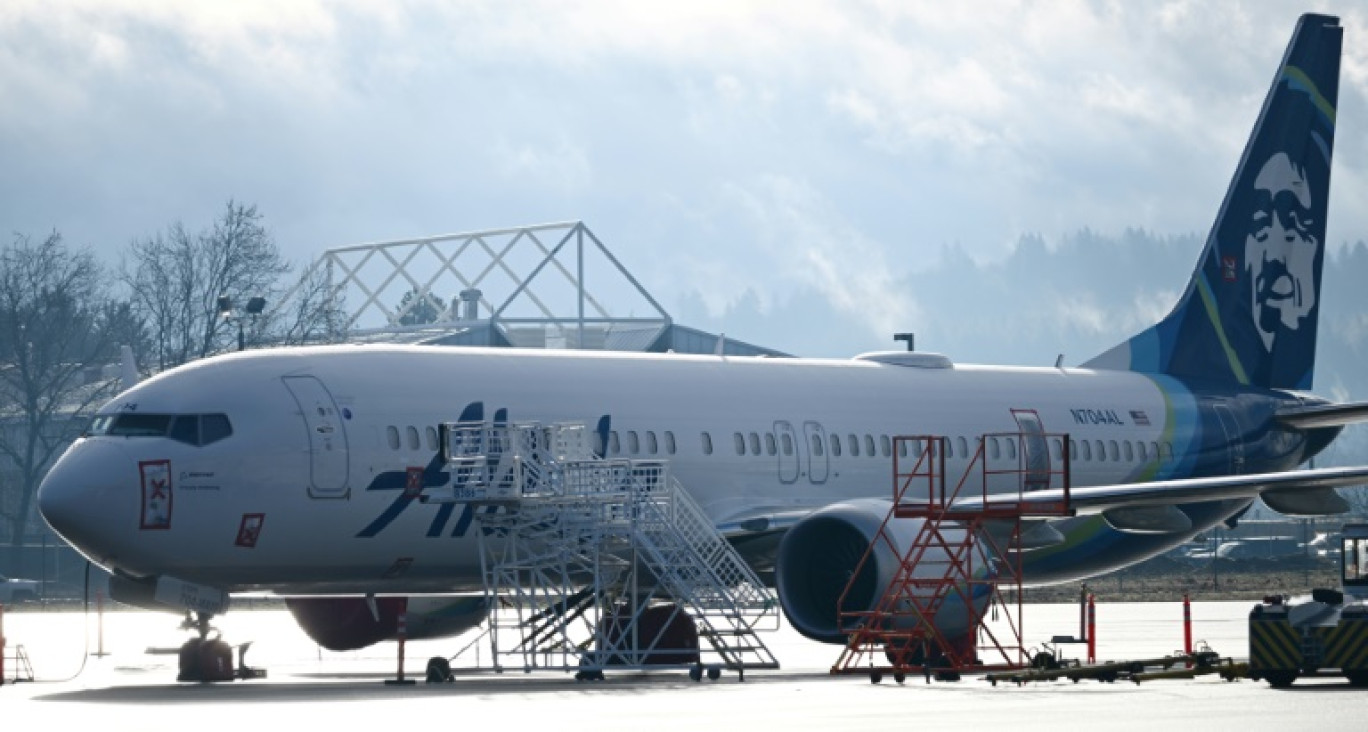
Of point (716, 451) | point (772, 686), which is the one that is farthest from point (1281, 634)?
point (716, 451)

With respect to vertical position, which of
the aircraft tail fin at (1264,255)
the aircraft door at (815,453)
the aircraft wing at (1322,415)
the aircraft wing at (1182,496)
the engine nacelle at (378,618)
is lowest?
the engine nacelle at (378,618)

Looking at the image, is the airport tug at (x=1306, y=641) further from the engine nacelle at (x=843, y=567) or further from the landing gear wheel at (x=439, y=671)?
the landing gear wheel at (x=439, y=671)

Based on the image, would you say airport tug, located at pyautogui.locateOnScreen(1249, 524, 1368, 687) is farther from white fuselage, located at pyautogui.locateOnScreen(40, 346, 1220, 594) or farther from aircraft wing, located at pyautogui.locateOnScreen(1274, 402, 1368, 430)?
aircraft wing, located at pyautogui.locateOnScreen(1274, 402, 1368, 430)

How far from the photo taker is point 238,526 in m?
30.4

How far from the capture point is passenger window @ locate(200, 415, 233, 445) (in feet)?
100

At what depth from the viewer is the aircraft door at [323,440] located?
31047 mm

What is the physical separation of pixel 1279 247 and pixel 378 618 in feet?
66.0

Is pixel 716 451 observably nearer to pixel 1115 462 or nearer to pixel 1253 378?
pixel 1115 462

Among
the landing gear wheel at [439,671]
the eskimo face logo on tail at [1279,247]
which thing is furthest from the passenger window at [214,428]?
the eskimo face logo on tail at [1279,247]

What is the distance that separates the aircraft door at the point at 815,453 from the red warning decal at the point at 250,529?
10.00 meters

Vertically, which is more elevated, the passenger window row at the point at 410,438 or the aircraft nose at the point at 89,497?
the passenger window row at the point at 410,438

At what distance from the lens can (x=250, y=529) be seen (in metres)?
30.4

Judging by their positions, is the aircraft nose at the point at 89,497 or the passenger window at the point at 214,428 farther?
the passenger window at the point at 214,428

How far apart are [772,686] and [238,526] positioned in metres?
7.15
